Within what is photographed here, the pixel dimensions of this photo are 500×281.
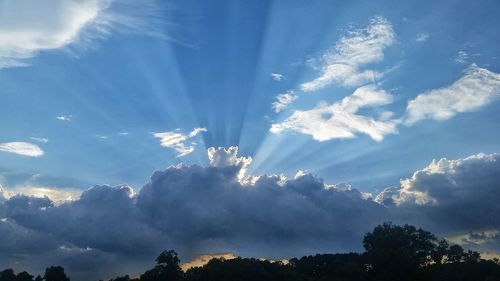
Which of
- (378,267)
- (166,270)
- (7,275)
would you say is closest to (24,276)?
(7,275)

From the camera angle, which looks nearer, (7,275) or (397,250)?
(397,250)

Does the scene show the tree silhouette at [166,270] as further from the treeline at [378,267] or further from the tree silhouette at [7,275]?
the tree silhouette at [7,275]

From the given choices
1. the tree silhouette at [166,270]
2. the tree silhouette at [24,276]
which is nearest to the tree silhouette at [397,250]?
the tree silhouette at [166,270]

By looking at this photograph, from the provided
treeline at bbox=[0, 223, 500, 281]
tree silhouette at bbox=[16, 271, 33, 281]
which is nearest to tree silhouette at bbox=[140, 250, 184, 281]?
treeline at bbox=[0, 223, 500, 281]

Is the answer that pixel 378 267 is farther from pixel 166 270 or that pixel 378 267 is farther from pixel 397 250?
pixel 166 270

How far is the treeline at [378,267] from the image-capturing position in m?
98.6

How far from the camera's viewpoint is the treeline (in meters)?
98.6

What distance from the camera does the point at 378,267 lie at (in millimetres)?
110625

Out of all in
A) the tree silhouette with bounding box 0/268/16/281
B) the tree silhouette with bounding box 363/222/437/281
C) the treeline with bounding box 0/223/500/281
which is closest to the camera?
the treeline with bounding box 0/223/500/281

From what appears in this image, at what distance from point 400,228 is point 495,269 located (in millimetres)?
38126

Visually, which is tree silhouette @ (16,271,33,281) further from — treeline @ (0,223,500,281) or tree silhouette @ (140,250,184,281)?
tree silhouette @ (140,250,184,281)

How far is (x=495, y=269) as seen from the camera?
8781 cm

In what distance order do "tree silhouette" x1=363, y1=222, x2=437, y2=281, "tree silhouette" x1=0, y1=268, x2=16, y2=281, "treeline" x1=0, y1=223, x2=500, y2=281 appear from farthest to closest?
1. "tree silhouette" x1=0, y1=268, x2=16, y2=281
2. "tree silhouette" x1=363, y1=222, x2=437, y2=281
3. "treeline" x1=0, y1=223, x2=500, y2=281

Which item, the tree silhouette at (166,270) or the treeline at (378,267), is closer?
the treeline at (378,267)
